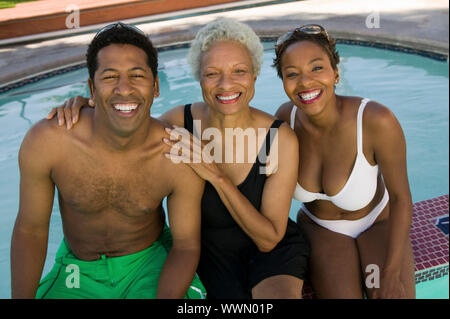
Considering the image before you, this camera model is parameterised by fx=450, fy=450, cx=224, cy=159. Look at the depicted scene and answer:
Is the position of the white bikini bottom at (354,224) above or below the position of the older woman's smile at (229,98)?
below

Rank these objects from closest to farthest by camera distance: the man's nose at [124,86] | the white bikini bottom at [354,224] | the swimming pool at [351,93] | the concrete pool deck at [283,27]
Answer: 1. the man's nose at [124,86]
2. the white bikini bottom at [354,224]
3. the swimming pool at [351,93]
4. the concrete pool deck at [283,27]

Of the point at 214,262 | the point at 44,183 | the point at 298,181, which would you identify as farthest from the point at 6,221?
the point at 298,181

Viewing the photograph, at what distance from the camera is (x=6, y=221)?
16.8 feet

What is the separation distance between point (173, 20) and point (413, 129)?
316 inches

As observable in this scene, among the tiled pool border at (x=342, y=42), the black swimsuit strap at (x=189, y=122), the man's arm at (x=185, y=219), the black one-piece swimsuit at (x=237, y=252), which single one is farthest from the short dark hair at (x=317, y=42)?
the tiled pool border at (x=342, y=42)

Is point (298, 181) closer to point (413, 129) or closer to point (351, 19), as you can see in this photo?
point (413, 129)

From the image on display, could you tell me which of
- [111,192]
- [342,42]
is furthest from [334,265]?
[342,42]

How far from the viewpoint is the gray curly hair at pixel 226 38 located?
2.65m

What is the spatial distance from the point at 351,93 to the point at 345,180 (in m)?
5.27

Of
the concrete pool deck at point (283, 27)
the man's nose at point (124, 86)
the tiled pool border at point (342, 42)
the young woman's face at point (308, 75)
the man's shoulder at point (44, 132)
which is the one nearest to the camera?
the man's nose at point (124, 86)

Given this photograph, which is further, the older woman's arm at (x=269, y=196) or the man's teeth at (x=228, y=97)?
the man's teeth at (x=228, y=97)

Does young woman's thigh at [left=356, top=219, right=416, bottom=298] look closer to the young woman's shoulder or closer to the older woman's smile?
the young woman's shoulder

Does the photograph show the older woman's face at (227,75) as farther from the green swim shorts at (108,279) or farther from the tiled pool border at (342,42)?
the tiled pool border at (342,42)

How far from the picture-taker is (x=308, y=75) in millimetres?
2703
